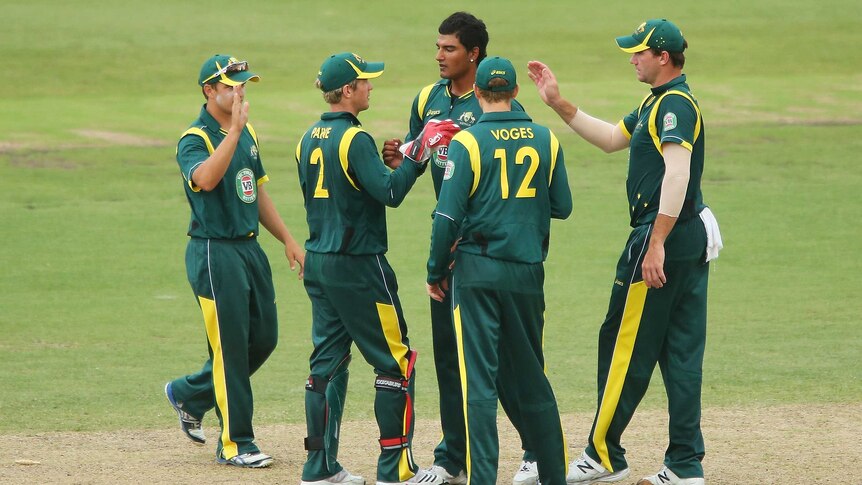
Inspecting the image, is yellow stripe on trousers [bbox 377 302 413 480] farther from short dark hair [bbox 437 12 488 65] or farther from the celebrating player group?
short dark hair [bbox 437 12 488 65]

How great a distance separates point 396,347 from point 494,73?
64.2 inches

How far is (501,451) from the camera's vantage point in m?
7.37

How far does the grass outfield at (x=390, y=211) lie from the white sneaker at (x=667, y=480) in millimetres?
1811

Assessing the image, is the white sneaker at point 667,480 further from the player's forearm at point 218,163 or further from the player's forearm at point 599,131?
the player's forearm at point 218,163

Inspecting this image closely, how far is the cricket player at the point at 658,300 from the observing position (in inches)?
259

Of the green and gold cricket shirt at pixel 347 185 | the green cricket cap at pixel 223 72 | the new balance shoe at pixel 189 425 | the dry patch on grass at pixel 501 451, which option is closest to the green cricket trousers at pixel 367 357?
the green and gold cricket shirt at pixel 347 185

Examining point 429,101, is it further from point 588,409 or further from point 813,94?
point 813,94

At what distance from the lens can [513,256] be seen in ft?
20.0

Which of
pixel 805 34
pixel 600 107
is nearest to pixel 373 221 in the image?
pixel 600 107

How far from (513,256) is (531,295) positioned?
0.24 metres

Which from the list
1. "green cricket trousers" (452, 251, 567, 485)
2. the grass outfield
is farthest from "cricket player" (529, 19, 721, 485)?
the grass outfield

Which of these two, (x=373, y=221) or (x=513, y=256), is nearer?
(x=513, y=256)

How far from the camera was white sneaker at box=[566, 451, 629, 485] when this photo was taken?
6.74 meters

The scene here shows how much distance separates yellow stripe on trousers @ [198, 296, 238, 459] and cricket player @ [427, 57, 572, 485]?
5.16ft
